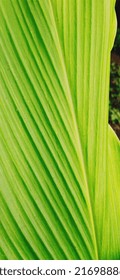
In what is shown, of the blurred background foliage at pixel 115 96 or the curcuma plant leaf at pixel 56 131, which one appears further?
the blurred background foliage at pixel 115 96

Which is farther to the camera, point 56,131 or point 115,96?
point 115,96

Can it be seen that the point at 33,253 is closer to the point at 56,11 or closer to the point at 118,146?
the point at 118,146

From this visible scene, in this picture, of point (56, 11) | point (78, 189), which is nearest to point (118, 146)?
point (78, 189)

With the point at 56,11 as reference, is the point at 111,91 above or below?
below

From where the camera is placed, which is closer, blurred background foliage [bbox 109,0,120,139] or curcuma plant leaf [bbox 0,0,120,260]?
curcuma plant leaf [bbox 0,0,120,260]
